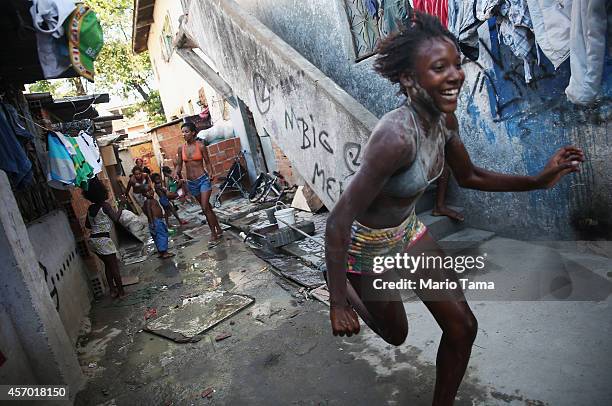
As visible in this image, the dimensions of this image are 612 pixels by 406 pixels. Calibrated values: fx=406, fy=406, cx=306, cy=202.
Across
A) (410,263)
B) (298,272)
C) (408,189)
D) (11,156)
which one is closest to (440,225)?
(298,272)

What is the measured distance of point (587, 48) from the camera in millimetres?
2783

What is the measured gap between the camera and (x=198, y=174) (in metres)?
7.85

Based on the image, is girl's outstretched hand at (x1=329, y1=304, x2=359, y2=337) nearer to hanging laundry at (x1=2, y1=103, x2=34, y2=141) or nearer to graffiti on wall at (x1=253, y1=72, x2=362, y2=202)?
graffiti on wall at (x1=253, y1=72, x2=362, y2=202)

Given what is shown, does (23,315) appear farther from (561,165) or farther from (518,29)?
(518,29)

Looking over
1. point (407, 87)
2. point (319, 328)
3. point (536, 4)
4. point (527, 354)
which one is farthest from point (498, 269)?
point (407, 87)

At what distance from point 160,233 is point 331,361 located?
5277 millimetres

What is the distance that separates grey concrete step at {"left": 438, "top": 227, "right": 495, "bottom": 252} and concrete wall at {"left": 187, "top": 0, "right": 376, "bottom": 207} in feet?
4.19

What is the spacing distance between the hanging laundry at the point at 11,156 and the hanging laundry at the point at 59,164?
107 cm

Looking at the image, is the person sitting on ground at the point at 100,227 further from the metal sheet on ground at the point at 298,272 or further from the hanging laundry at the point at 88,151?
the metal sheet on ground at the point at 298,272

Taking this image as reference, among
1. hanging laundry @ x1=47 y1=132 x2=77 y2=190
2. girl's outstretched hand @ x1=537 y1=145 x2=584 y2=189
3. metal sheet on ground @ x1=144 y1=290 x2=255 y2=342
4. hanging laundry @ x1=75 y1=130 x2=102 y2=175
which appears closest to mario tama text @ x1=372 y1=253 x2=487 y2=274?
girl's outstretched hand @ x1=537 y1=145 x2=584 y2=189

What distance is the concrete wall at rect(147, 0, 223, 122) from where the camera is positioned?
44.9 feet

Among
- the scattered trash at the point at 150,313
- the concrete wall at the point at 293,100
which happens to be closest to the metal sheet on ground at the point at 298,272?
the concrete wall at the point at 293,100

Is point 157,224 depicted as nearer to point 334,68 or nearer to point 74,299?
point 74,299

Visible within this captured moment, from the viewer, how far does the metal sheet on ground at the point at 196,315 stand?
4.18 meters
